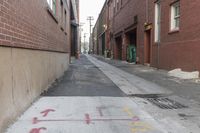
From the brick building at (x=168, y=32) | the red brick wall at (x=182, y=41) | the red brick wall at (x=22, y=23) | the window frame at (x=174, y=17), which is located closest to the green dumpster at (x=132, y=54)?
the brick building at (x=168, y=32)

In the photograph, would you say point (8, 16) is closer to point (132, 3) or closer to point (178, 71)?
point (178, 71)

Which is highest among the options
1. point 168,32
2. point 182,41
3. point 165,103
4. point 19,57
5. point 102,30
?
point 102,30

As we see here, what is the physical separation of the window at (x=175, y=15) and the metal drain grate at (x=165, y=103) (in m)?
8.05

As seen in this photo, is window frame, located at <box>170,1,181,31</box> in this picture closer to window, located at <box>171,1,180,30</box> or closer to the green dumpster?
window, located at <box>171,1,180,30</box>

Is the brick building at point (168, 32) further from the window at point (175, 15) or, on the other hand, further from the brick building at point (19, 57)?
the brick building at point (19, 57)

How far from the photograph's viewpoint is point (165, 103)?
24.2ft

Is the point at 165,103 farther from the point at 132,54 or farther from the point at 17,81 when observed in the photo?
the point at 132,54

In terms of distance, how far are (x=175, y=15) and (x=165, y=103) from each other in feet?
30.3

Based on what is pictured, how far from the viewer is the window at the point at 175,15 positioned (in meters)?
15.2

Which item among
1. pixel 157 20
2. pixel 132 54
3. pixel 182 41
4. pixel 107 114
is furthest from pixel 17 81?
pixel 132 54

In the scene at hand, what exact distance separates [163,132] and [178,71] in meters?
9.47

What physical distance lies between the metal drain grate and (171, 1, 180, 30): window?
317 inches

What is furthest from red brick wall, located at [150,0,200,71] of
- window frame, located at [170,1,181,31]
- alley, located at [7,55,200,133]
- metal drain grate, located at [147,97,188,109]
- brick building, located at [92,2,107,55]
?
brick building, located at [92,2,107,55]

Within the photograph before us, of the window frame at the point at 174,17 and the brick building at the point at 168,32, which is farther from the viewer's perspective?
the window frame at the point at 174,17
